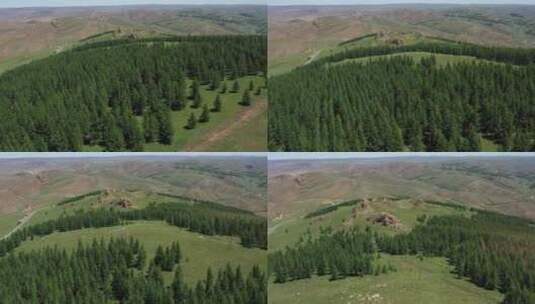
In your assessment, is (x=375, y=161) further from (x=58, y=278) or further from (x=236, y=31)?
(x=58, y=278)

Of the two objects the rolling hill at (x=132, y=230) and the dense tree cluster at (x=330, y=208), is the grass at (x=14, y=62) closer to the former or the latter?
the rolling hill at (x=132, y=230)

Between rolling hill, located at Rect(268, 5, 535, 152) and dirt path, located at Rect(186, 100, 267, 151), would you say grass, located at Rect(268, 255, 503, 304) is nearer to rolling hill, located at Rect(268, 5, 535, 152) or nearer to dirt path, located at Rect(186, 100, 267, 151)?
rolling hill, located at Rect(268, 5, 535, 152)

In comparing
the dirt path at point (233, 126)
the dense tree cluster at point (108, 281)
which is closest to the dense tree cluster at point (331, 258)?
the dense tree cluster at point (108, 281)

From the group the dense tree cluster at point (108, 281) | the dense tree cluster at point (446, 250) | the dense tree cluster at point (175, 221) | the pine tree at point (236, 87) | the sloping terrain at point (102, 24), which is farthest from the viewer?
the pine tree at point (236, 87)

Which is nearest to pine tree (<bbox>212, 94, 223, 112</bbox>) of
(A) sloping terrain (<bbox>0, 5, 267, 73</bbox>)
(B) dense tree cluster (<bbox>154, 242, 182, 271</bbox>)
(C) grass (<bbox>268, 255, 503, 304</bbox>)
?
(A) sloping terrain (<bbox>0, 5, 267, 73</bbox>)

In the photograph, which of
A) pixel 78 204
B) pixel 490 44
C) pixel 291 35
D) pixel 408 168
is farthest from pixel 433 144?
pixel 78 204

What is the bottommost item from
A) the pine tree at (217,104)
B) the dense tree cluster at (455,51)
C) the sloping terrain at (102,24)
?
the pine tree at (217,104)

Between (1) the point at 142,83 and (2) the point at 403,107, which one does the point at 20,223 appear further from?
(2) the point at 403,107
